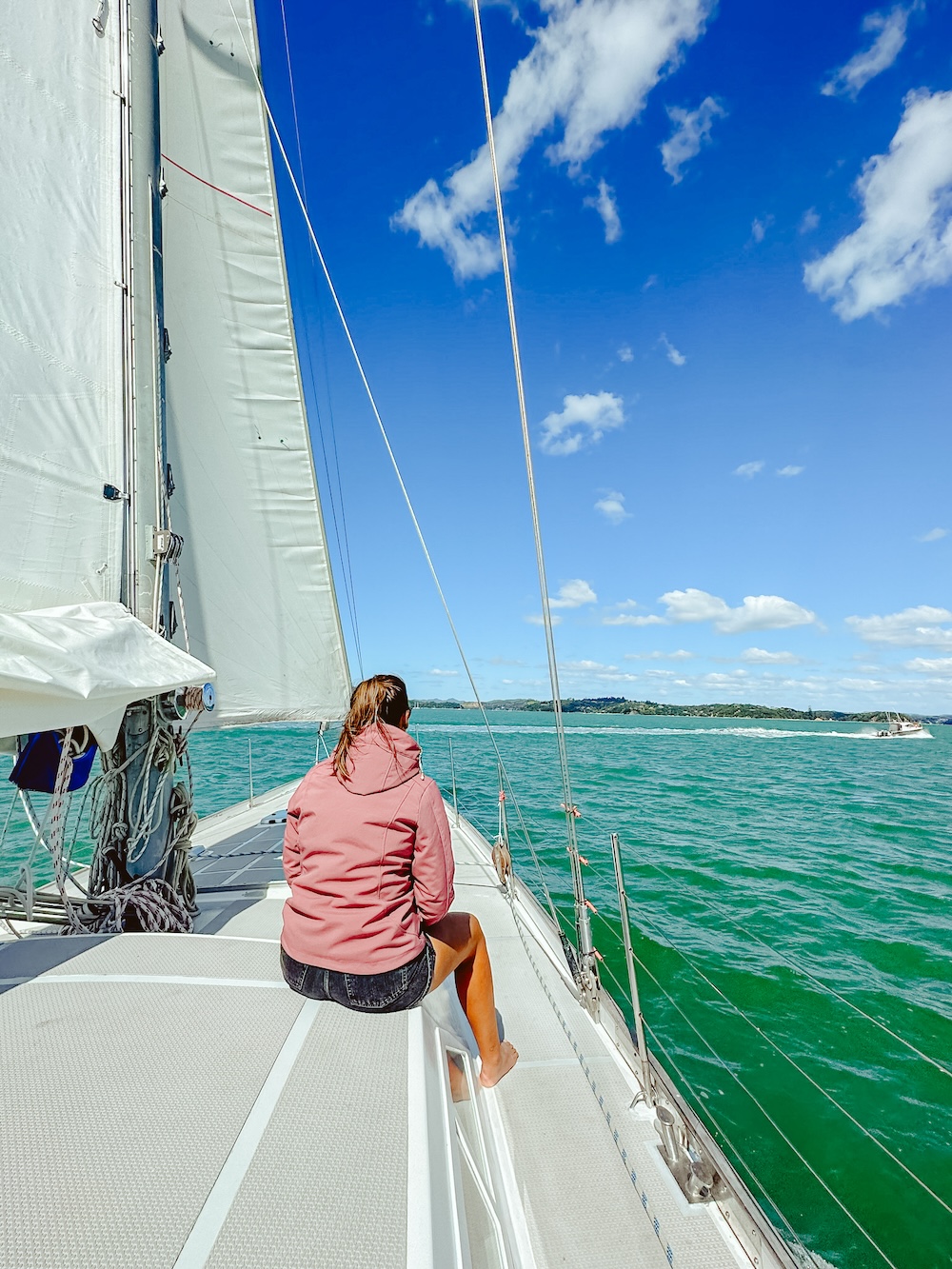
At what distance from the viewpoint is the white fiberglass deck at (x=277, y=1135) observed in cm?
95

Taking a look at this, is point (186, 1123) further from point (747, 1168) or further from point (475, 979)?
point (747, 1168)

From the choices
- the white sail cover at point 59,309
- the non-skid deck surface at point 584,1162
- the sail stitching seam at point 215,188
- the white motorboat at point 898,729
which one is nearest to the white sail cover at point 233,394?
the sail stitching seam at point 215,188

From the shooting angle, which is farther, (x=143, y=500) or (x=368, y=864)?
(x=143, y=500)

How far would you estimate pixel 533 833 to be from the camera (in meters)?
8.52

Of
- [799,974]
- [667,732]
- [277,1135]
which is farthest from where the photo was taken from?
[667,732]

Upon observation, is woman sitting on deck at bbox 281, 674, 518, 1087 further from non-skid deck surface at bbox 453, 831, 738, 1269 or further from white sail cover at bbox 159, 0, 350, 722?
white sail cover at bbox 159, 0, 350, 722

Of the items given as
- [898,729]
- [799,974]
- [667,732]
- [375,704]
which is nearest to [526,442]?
[375,704]

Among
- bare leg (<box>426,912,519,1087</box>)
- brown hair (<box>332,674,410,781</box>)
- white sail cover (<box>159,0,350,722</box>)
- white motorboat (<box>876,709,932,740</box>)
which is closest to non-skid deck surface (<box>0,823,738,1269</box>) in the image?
bare leg (<box>426,912,519,1087</box>)

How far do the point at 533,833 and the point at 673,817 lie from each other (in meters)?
2.91

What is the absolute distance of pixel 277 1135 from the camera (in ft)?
3.75

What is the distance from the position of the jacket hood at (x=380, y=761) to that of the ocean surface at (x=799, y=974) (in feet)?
3.76

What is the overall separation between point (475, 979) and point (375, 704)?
95 centimetres

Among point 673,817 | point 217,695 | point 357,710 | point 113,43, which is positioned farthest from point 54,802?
point 673,817

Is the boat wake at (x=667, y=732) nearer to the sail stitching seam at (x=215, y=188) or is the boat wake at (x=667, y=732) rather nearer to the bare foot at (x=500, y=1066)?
the sail stitching seam at (x=215, y=188)
